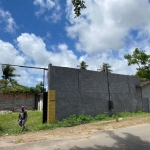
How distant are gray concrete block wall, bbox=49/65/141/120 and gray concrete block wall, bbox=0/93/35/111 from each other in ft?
39.4

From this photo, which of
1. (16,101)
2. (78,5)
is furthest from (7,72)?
(78,5)

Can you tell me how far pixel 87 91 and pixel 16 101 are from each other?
41.0 ft

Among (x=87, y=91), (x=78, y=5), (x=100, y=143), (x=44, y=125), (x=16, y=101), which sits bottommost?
(x=100, y=143)

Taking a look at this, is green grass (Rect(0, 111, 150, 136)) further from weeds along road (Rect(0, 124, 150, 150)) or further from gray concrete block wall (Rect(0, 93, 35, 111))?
gray concrete block wall (Rect(0, 93, 35, 111))

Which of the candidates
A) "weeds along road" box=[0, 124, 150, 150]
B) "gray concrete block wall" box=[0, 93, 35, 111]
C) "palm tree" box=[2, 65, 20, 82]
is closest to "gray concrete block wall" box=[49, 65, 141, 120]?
"weeds along road" box=[0, 124, 150, 150]

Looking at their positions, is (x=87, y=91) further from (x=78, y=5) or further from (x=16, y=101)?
(x=16, y=101)

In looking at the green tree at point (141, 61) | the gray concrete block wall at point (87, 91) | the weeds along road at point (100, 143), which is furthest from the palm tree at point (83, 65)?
the weeds along road at point (100, 143)

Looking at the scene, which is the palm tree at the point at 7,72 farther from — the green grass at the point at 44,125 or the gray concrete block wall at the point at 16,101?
the green grass at the point at 44,125

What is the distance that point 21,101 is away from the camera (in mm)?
24703

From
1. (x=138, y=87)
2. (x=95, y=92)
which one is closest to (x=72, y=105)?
(x=95, y=92)

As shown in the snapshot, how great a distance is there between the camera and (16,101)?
24.2 m

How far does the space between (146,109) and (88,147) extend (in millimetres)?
14054

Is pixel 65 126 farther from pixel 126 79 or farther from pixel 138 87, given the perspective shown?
pixel 138 87

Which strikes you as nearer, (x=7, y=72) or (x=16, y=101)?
(x=16, y=101)
